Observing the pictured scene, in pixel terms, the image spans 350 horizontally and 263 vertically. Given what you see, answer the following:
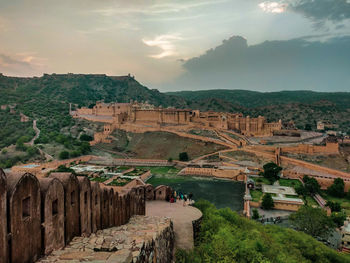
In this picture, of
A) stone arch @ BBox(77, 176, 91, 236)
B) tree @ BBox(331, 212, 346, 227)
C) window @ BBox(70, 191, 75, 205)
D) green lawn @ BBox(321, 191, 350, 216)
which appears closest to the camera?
window @ BBox(70, 191, 75, 205)

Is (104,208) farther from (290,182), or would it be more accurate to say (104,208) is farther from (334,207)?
(290,182)

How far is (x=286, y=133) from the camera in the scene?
182ft

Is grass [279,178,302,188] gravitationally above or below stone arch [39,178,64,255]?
below

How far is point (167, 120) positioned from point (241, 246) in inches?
2140

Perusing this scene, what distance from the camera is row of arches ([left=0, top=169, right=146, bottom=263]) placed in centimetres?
399

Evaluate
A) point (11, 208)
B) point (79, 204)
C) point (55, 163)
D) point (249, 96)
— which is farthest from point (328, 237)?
point (249, 96)

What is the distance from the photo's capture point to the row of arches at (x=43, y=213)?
399 centimetres

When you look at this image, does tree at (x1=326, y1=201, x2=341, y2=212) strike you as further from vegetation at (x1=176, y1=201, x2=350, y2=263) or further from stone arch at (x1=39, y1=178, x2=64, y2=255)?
stone arch at (x1=39, y1=178, x2=64, y2=255)

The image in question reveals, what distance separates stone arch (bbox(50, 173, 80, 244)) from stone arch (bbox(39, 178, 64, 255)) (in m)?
0.19

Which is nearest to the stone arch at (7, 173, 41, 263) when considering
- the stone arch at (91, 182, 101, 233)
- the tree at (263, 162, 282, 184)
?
the stone arch at (91, 182, 101, 233)

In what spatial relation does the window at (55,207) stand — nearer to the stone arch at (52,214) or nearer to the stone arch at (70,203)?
the stone arch at (52,214)

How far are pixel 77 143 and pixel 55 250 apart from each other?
50.9 metres

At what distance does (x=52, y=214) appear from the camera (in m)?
4.99

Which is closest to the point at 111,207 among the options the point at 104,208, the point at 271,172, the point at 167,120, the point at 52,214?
the point at 104,208
